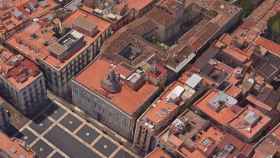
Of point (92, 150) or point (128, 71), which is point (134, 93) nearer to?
point (128, 71)

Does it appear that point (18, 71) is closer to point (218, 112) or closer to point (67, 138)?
point (67, 138)

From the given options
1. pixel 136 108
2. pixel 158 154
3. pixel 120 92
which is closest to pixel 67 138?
pixel 120 92

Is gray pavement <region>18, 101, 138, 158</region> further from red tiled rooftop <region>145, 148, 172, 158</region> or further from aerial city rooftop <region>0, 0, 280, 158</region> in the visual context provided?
red tiled rooftop <region>145, 148, 172, 158</region>

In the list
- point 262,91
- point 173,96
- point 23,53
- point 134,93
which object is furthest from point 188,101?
point 23,53

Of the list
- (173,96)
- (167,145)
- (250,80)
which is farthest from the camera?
(250,80)

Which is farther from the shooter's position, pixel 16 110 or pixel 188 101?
pixel 16 110

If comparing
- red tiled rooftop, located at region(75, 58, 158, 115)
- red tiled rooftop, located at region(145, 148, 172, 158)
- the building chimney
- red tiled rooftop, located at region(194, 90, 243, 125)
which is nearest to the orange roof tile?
red tiled rooftop, located at region(75, 58, 158, 115)

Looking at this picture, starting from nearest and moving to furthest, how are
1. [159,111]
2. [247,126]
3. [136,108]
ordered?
[247,126]
[159,111]
[136,108]

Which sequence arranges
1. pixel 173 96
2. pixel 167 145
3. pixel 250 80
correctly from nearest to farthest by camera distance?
pixel 167 145
pixel 173 96
pixel 250 80
